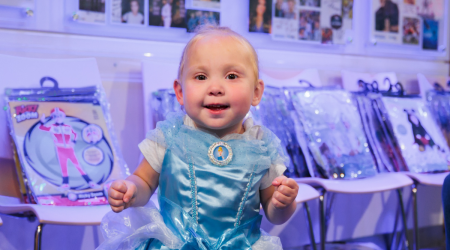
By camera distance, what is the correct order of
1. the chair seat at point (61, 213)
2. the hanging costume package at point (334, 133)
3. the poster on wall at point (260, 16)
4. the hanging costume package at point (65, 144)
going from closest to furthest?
the chair seat at point (61, 213) < the hanging costume package at point (65, 144) < the hanging costume package at point (334, 133) < the poster on wall at point (260, 16)

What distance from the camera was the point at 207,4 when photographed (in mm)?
2074

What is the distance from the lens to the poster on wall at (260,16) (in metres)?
2.18

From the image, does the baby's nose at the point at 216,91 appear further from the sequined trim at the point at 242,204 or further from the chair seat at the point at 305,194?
the chair seat at the point at 305,194

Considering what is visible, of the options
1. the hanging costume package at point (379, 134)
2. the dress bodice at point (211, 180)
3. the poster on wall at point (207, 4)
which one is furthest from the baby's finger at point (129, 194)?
the hanging costume package at point (379, 134)

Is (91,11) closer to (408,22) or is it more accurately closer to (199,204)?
(199,204)

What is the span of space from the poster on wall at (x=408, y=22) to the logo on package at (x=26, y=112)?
2.03 meters

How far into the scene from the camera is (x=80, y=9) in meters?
1.80

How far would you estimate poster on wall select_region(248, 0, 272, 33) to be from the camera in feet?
7.15

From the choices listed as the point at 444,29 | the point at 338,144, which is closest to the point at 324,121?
the point at 338,144

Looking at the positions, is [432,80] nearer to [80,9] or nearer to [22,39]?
[80,9]

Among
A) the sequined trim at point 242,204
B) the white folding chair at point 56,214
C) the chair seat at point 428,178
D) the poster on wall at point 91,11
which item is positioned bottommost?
the chair seat at point 428,178

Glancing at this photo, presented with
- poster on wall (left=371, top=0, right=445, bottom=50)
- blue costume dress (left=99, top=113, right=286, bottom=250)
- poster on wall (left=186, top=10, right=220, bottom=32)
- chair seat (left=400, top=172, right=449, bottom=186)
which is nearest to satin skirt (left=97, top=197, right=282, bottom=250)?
blue costume dress (left=99, top=113, right=286, bottom=250)

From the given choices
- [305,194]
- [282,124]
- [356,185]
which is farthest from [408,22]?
[305,194]

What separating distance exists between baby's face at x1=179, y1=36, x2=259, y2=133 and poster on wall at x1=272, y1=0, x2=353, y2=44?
1466 mm
